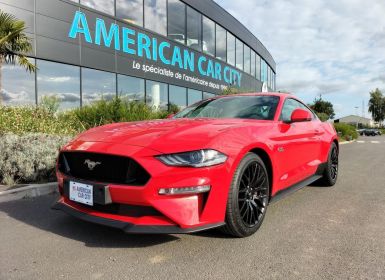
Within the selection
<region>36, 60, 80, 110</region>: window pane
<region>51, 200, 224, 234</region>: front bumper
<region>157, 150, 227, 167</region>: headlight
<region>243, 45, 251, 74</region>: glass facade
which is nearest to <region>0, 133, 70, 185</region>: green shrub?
<region>51, 200, 224, 234</region>: front bumper

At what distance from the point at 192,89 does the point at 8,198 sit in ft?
56.5

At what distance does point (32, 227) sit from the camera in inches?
147

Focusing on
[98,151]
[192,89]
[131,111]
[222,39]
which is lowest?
[98,151]

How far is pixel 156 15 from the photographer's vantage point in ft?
60.3

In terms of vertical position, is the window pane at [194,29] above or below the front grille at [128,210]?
above

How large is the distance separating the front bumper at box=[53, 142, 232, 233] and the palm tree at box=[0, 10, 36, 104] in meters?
9.76

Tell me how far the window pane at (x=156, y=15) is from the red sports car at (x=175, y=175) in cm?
1507

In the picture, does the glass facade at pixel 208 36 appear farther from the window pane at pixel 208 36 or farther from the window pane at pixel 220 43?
the window pane at pixel 220 43

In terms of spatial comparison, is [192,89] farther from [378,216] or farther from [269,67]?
[269,67]

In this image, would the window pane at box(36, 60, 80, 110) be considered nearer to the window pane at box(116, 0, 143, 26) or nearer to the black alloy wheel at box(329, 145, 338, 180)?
the window pane at box(116, 0, 143, 26)

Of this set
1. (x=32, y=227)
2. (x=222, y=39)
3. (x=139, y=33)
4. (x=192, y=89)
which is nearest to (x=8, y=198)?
(x=32, y=227)

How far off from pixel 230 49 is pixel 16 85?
17347mm

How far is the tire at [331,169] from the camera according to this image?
5.83 m

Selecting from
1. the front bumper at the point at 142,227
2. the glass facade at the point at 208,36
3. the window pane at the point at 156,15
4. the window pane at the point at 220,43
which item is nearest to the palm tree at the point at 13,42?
the window pane at the point at 156,15
